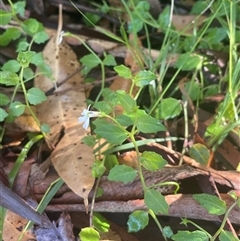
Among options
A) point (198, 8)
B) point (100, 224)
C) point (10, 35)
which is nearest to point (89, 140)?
point (100, 224)

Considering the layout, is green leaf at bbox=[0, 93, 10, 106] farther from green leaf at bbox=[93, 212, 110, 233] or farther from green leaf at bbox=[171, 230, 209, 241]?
green leaf at bbox=[171, 230, 209, 241]

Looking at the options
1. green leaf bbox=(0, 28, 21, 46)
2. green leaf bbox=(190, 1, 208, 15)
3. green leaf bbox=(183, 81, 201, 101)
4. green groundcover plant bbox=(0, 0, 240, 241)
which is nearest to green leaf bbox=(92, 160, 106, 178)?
green groundcover plant bbox=(0, 0, 240, 241)

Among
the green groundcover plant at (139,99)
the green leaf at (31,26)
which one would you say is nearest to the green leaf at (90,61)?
the green groundcover plant at (139,99)

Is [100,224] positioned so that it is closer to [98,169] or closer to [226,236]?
[98,169]

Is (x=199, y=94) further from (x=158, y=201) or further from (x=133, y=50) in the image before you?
(x=158, y=201)

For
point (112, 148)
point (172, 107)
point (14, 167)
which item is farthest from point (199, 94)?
point (14, 167)

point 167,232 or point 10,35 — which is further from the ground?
point 10,35
